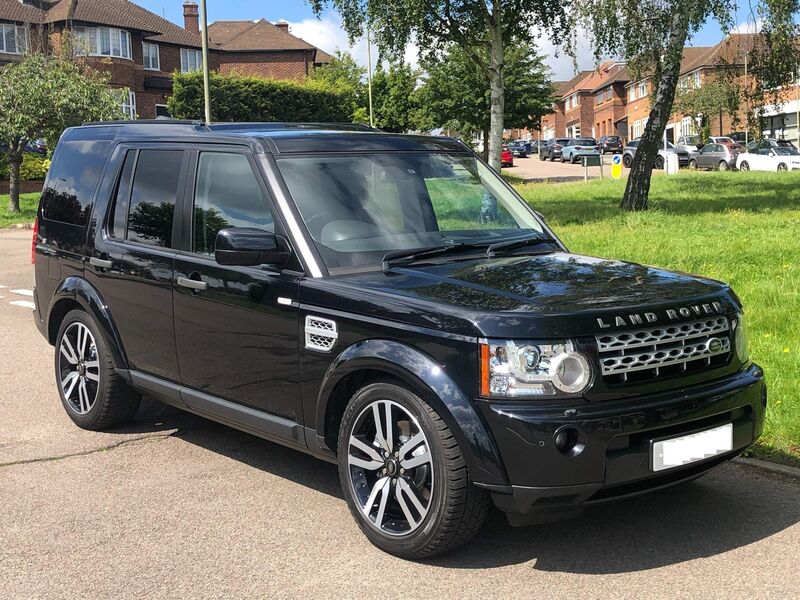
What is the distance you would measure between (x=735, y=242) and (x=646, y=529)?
9781mm

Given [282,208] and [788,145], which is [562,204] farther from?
[788,145]

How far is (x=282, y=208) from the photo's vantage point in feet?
15.9

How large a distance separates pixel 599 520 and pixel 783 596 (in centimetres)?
103

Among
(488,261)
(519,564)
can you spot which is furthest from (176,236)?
(519,564)

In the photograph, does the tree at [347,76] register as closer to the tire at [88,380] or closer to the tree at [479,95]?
the tree at [479,95]

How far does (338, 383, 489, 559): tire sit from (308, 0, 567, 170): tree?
1677 centimetres

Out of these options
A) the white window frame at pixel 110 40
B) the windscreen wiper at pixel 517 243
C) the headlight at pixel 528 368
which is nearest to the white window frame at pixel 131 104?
the white window frame at pixel 110 40

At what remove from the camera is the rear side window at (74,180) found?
Result: 6.26 metres

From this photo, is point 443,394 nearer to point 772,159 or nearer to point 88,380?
point 88,380

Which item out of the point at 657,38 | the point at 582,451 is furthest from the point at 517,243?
the point at 657,38

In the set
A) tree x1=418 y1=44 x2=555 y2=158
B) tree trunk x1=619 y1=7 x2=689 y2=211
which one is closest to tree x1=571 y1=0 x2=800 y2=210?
tree trunk x1=619 y1=7 x2=689 y2=211

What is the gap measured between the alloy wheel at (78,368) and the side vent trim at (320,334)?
82.6 inches

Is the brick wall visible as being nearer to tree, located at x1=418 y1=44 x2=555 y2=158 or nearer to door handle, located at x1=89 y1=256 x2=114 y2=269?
tree, located at x1=418 y1=44 x2=555 y2=158

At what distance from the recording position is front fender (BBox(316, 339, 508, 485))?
3812 mm
